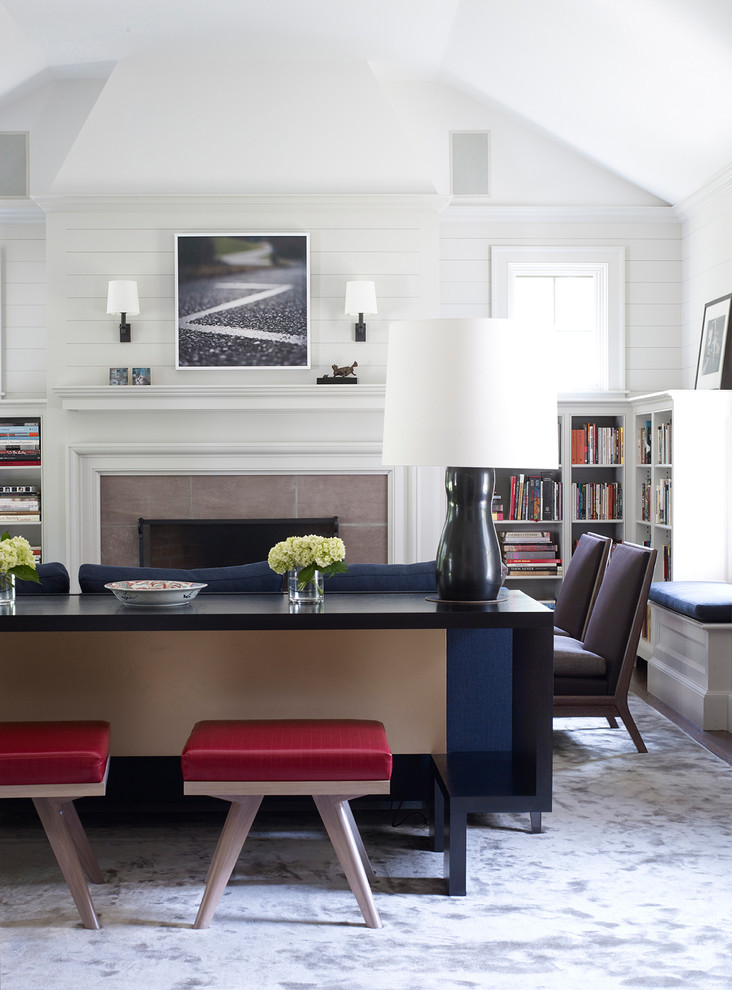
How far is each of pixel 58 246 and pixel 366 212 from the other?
1960 millimetres

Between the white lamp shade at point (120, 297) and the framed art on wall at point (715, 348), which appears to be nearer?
the framed art on wall at point (715, 348)

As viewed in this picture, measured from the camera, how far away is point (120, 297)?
566 cm

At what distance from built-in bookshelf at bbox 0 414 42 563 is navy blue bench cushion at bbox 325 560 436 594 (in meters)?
3.59

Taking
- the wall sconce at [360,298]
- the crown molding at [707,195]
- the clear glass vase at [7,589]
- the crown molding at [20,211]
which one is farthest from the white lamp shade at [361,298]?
the clear glass vase at [7,589]

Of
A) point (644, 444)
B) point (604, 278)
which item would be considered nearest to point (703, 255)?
point (604, 278)

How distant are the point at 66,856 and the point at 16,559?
2.76ft

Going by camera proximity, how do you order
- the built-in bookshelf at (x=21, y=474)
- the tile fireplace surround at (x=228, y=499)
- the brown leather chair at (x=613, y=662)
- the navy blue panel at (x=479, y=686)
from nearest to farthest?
the navy blue panel at (x=479, y=686) < the brown leather chair at (x=613, y=662) < the tile fireplace surround at (x=228, y=499) < the built-in bookshelf at (x=21, y=474)

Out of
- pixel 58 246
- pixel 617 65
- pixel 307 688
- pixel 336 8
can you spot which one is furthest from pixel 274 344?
pixel 307 688

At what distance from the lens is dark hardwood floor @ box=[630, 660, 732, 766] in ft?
12.9

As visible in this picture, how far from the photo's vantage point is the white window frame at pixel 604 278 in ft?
20.7

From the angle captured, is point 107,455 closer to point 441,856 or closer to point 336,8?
point 336,8

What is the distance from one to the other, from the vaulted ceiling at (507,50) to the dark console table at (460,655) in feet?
10.4

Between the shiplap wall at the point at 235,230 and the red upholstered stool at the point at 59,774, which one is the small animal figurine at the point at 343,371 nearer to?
the shiplap wall at the point at 235,230

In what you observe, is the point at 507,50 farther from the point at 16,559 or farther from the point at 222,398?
the point at 16,559
